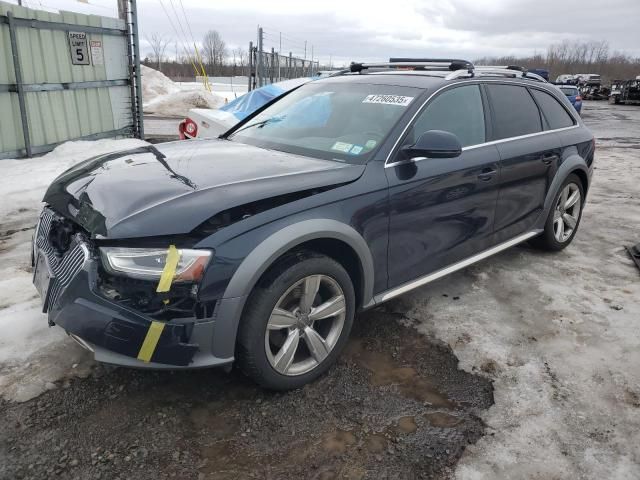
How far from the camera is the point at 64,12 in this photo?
8.73 meters

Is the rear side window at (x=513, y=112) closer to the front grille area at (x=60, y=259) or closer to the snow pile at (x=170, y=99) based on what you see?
the front grille area at (x=60, y=259)

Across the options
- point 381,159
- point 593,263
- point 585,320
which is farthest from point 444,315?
point 593,263

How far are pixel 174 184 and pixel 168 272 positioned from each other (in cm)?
57

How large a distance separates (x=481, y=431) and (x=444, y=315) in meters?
1.28

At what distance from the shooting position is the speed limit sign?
8984mm

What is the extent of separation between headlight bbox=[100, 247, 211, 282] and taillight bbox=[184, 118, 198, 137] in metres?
4.84

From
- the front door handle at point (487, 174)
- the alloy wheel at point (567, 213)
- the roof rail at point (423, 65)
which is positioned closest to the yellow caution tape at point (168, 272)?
the front door handle at point (487, 174)

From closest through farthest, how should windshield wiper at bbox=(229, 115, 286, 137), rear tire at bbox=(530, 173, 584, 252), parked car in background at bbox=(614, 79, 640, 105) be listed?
windshield wiper at bbox=(229, 115, 286, 137)
rear tire at bbox=(530, 173, 584, 252)
parked car in background at bbox=(614, 79, 640, 105)

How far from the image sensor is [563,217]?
16.5 feet

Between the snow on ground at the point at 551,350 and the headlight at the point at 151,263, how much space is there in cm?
151

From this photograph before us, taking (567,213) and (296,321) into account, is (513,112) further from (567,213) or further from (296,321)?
(296,321)

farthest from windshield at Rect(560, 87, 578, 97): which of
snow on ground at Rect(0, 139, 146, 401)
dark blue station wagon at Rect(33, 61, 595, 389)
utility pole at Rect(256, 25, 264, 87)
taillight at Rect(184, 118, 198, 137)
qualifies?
snow on ground at Rect(0, 139, 146, 401)

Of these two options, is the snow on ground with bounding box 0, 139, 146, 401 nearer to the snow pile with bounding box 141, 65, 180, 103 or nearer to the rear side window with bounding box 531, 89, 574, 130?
the rear side window with bounding box 531, 89, 574, 130

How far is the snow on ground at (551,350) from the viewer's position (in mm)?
2414
